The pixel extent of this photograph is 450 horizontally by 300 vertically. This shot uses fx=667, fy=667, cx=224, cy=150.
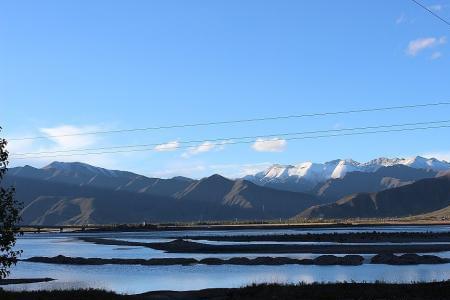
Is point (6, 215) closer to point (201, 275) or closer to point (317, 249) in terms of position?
point (201, 275)

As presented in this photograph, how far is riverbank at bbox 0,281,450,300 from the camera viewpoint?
39.0 meters

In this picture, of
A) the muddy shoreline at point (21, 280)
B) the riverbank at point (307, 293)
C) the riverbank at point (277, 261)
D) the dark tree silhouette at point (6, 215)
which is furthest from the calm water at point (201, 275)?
the dark tree silhouette at point (6, 215)

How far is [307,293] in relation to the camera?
1625 inches

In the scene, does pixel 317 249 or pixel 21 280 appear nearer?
pixel 21 280

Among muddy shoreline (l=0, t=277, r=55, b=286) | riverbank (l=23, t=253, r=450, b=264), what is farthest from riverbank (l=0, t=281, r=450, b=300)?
riverbank (l=23, t=253, r=450, b=264)

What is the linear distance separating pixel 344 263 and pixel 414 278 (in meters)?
18.0

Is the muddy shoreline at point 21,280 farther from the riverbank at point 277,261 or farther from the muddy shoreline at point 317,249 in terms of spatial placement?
the muddy shoreline at point 317,249

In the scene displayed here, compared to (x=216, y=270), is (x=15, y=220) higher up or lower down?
higher up

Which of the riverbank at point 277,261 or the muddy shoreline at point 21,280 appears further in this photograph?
the riverbank at point 277,261

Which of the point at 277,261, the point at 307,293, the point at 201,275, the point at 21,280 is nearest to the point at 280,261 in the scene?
the point at 277,261

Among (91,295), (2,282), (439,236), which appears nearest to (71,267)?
(2,282)

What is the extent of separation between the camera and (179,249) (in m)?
113

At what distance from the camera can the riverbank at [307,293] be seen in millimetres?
39031

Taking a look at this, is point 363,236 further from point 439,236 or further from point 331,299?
point 331,299
